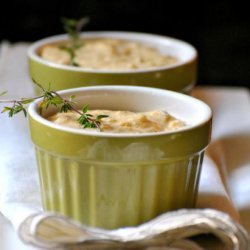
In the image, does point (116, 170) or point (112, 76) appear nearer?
point (116, 170)

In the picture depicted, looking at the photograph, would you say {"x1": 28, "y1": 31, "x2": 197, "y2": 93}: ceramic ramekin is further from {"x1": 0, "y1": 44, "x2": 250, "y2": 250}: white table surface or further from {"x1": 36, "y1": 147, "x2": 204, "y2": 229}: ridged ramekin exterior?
{"x1": 36, "y1": 147, "x2": 204, "y2": 229}: ridged ramekin exterior

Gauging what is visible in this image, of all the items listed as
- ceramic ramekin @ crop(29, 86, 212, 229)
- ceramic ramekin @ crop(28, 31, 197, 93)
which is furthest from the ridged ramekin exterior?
ceramic ramekin @ crop(28, 31, 197, 93)

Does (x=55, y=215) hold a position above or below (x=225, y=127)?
above

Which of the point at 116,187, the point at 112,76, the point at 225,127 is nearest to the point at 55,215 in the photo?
the point at 116,187

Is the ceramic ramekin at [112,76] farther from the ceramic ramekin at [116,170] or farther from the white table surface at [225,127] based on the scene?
the ceramic ramekin at [116,170]

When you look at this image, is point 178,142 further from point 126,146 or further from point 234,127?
point 234,127

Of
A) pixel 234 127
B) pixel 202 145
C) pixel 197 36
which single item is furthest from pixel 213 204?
pixel 197 36

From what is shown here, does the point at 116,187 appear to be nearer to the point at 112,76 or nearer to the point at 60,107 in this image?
the point at 60,107
